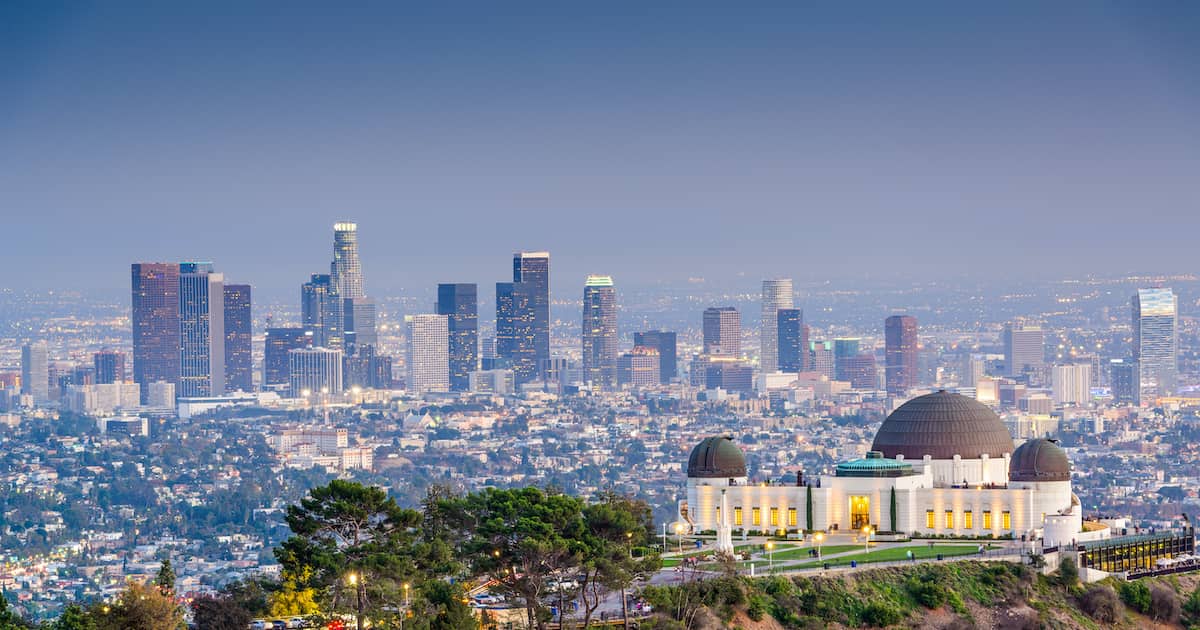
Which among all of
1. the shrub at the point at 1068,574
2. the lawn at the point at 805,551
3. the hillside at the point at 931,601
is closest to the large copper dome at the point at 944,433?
the lawn at the point at 805,551

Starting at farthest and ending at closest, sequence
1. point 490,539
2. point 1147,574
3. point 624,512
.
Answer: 1. point 1147,574
2. point 624,512
3. point 490,539

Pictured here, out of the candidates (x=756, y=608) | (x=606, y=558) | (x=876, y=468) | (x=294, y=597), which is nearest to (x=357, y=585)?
(x=294, y=597)

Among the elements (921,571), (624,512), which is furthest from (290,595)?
(921,571)

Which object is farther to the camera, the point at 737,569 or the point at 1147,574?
→ the point at 1147,574

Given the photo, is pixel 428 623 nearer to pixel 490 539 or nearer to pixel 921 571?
pixel 490 539

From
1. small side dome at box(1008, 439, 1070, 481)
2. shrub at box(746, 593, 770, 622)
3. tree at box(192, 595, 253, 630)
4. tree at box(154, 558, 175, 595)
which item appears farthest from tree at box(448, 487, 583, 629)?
small side dome at box(1008, 439, 1070, 481)

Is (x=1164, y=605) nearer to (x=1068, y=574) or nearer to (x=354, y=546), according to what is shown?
(x=1068, y=574)

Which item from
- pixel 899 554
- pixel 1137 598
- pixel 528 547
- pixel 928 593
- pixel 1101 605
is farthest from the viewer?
pixel 1137 598
